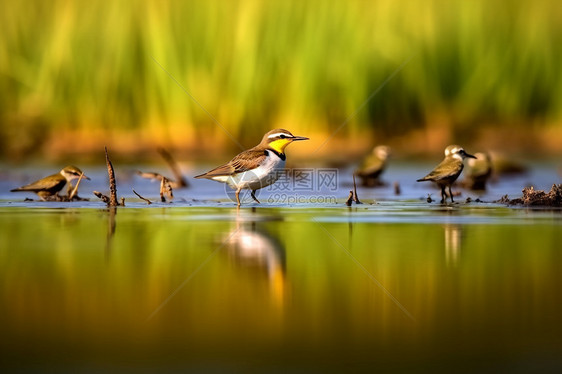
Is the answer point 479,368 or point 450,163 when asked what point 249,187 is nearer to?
point 450,163

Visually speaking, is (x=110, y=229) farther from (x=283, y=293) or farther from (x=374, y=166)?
(x=374, y=166)

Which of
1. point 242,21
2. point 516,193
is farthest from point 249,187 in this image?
point 242,21

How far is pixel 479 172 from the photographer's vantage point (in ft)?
42.3

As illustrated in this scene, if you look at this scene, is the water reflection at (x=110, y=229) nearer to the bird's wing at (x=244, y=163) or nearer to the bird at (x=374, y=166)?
the bird's wing at (x=244, y=163)

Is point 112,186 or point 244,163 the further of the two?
point 244,163

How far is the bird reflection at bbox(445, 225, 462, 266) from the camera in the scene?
586 centimetres

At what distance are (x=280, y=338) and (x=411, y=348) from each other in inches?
20.4

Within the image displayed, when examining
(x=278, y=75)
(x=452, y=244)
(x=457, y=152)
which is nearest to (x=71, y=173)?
(x=457, y=152)

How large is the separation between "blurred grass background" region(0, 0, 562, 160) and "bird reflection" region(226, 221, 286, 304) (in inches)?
294

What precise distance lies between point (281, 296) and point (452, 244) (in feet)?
7.45

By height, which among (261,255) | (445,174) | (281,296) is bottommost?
(281,296)

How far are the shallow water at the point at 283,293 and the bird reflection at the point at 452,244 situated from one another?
13mm

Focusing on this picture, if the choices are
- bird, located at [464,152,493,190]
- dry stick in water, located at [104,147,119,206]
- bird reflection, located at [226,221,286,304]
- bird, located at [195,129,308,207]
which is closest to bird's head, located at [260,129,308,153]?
bird, located at [195,129,308,207]

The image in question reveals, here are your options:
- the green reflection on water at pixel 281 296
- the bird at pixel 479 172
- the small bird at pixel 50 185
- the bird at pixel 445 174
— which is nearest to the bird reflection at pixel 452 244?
the green reflection on water at pixel 281 296
